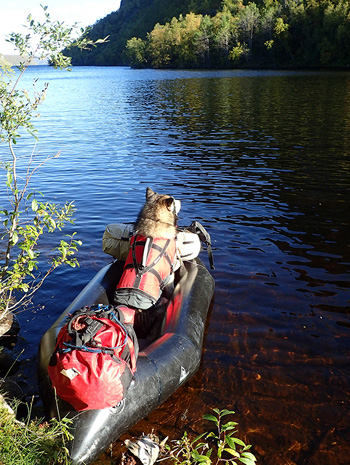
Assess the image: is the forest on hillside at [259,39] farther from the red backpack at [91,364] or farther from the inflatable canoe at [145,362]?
the red backpack at [91,364]

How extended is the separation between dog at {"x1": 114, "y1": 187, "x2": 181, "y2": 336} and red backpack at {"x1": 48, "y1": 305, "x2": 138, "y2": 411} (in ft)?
3.22

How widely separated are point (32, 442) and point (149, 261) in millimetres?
2191

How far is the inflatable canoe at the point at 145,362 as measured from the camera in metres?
3.53

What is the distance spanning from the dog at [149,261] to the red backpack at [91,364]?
3.22 ft

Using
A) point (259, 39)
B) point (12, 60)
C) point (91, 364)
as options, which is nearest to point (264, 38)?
point (259, 39)

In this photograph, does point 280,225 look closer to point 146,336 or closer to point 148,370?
point 146,336

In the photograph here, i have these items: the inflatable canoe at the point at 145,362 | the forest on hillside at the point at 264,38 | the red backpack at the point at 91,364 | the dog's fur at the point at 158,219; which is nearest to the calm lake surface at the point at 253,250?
the inflatable canoe at the point at 145,362

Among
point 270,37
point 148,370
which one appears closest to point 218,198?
point 148,370

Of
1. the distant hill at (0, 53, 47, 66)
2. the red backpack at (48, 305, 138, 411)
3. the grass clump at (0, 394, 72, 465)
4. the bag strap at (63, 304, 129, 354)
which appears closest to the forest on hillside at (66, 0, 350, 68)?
the distant hill at (0, 53, 47, 66)

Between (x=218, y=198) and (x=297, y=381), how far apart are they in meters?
7.16

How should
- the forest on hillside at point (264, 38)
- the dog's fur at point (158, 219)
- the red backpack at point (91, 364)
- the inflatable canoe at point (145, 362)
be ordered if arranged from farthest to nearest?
1. the forest on hillside at point (264, 38)
2. the dog's fur at point (158, 219)
3. the inflatable canoe at point (145, 362)
4. the red backpack at point (91, 364)

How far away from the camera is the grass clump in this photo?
309cm

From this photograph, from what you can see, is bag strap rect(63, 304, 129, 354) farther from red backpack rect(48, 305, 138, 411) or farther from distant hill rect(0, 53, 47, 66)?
distant hill rect(0, 53, 47, 66)

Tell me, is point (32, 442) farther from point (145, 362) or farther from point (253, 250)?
point (253, 250)
